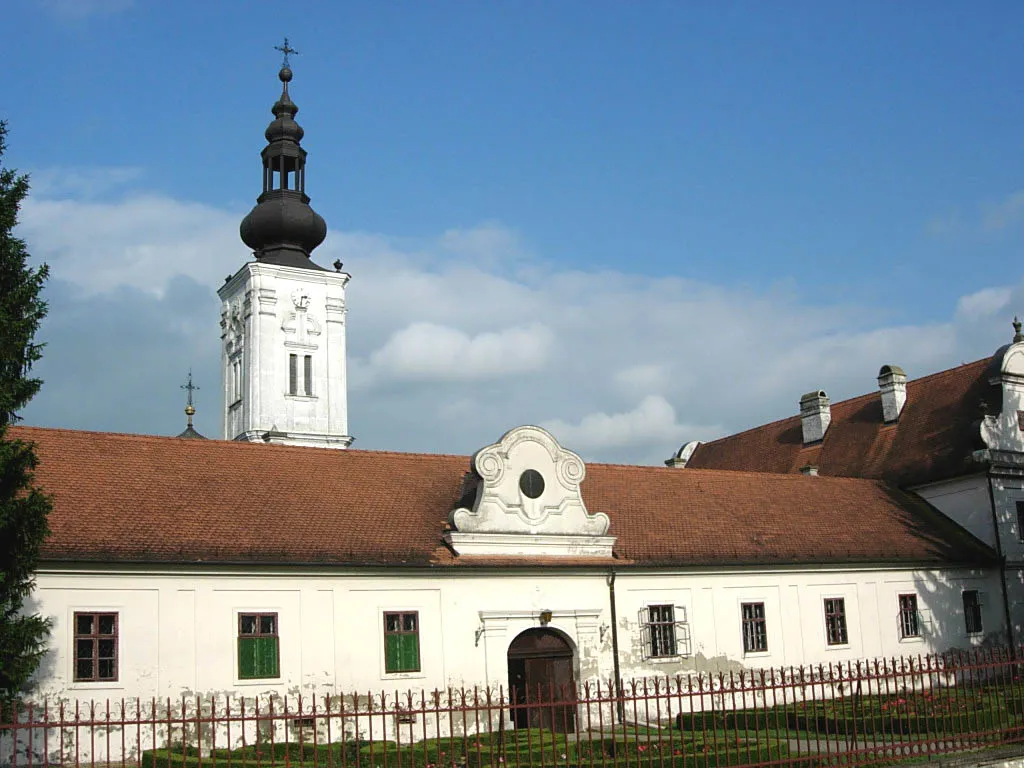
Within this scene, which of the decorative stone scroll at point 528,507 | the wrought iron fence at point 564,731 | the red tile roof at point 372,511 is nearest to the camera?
the wrought iron fence at point 564,731

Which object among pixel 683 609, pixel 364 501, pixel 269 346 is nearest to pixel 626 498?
pixel 683 609

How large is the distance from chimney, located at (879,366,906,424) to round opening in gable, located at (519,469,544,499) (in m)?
15.7

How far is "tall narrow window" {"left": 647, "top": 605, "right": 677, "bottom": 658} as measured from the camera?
26359mm

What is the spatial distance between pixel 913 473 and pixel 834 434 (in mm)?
4613

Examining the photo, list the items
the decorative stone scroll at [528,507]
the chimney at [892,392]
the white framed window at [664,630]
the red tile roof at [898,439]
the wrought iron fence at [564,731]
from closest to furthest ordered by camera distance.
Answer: the wrought iron fence at [564,731], the decorative stone scroll at [528,507], the white framed window at [664,630], the red tile roof at [898,439], the chimney at [892,392]

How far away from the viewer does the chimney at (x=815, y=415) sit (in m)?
39.3

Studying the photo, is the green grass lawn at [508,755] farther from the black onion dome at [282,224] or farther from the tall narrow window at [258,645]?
the black onion dome at [282,224]

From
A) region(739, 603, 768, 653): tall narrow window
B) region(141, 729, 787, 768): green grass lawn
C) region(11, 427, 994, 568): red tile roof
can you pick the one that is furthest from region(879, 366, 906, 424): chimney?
region(141, 729, 787, 768): green grass lawn

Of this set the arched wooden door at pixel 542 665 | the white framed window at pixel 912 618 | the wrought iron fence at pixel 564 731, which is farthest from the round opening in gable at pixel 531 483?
the white framed window at pixel 912 618

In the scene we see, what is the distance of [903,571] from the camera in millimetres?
30391

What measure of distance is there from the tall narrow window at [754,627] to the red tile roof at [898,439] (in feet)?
28.6

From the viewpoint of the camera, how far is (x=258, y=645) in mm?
22094

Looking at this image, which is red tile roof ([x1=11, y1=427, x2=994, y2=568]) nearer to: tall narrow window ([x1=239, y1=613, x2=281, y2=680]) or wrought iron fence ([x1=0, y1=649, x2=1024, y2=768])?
tall narrow window ([x1=239, y1=613, x2=281, y2=680])

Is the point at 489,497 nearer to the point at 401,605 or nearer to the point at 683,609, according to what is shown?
the point at 401,605
